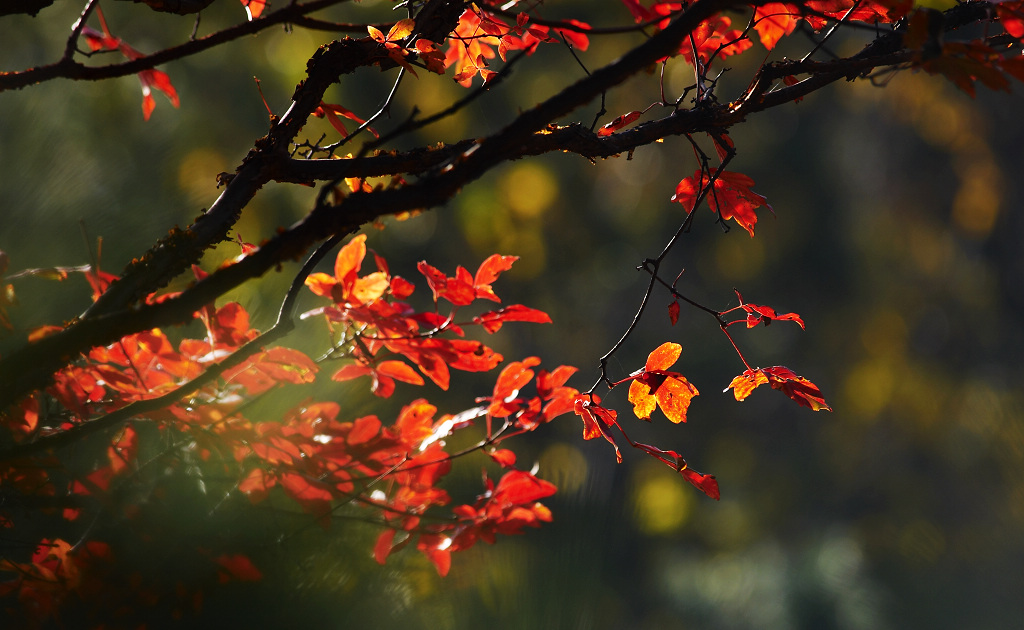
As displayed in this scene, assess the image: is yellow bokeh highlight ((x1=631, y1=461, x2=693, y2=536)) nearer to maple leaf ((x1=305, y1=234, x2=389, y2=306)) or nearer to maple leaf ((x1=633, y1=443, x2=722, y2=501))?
maple leaf ((x1=633, y1=443, x2=722, y2=501))

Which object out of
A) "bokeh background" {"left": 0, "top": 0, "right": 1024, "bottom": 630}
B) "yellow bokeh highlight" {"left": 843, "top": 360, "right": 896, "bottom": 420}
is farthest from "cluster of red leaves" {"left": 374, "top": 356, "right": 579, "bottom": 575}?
"yellow bokeh highlight" {"left": 843, "top": 360, "right": 896, "bottom": 420}

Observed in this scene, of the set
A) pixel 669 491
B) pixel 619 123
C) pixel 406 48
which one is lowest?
pixel 669 491

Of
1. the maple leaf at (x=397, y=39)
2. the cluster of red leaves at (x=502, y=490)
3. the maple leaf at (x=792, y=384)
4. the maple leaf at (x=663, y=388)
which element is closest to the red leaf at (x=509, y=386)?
the cluster of red leaves at (x=502, y=490)

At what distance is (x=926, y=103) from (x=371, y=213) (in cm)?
648

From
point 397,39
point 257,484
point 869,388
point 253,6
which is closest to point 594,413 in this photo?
point 257,484

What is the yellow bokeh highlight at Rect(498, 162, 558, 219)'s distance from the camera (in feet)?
18.0

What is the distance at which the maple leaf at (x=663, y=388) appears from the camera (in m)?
0.65

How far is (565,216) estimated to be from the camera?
5.71m

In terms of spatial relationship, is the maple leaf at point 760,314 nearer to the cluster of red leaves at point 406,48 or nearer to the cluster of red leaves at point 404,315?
the cluster of red leaves at point 404,315

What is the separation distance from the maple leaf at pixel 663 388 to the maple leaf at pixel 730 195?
166mm

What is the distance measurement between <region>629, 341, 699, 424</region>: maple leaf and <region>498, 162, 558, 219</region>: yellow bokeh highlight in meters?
4.86

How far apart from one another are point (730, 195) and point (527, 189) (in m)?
4.94

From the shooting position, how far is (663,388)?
0.71 meters

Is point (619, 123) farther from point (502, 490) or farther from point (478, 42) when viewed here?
point (502, 490)
